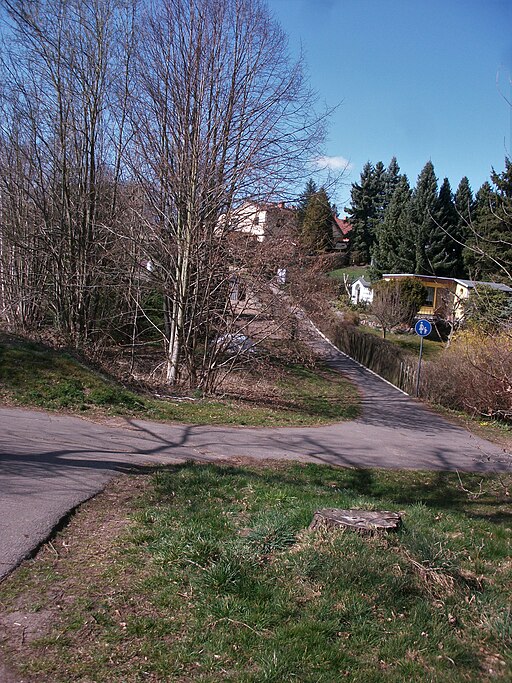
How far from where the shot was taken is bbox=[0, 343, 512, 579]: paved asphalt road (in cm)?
573

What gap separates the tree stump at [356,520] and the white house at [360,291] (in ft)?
170

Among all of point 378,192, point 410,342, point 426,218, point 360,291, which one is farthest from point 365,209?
point 426,218

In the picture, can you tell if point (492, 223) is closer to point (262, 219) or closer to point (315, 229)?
point (262, 219)

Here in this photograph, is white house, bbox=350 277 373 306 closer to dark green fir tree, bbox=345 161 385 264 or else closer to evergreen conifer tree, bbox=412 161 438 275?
dark green fir tree, bbox=345 161 385 264

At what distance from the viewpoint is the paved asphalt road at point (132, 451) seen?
573 centimetres

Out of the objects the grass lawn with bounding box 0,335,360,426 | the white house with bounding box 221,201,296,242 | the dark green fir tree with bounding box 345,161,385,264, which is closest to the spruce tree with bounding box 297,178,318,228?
the white house with bounding box 221,201,296,242

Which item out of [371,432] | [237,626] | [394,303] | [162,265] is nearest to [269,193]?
[162,265]

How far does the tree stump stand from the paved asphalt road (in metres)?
2.24

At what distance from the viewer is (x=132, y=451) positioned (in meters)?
8.78

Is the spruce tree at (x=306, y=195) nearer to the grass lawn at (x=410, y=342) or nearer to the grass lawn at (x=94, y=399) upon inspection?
the grass lawn at (x=94, y=399)

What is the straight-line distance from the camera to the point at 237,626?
3689mm

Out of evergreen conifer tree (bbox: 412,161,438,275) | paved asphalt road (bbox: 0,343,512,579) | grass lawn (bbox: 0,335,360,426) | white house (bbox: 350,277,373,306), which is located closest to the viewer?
paved asphalt road (bbox: 0,343,512,579)

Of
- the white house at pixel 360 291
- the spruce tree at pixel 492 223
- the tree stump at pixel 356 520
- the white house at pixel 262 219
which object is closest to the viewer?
the tree stump at pixel 356 520

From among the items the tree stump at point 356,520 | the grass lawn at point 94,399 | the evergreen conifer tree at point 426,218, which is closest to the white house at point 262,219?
the evergreen conifer tree at point 426,218
